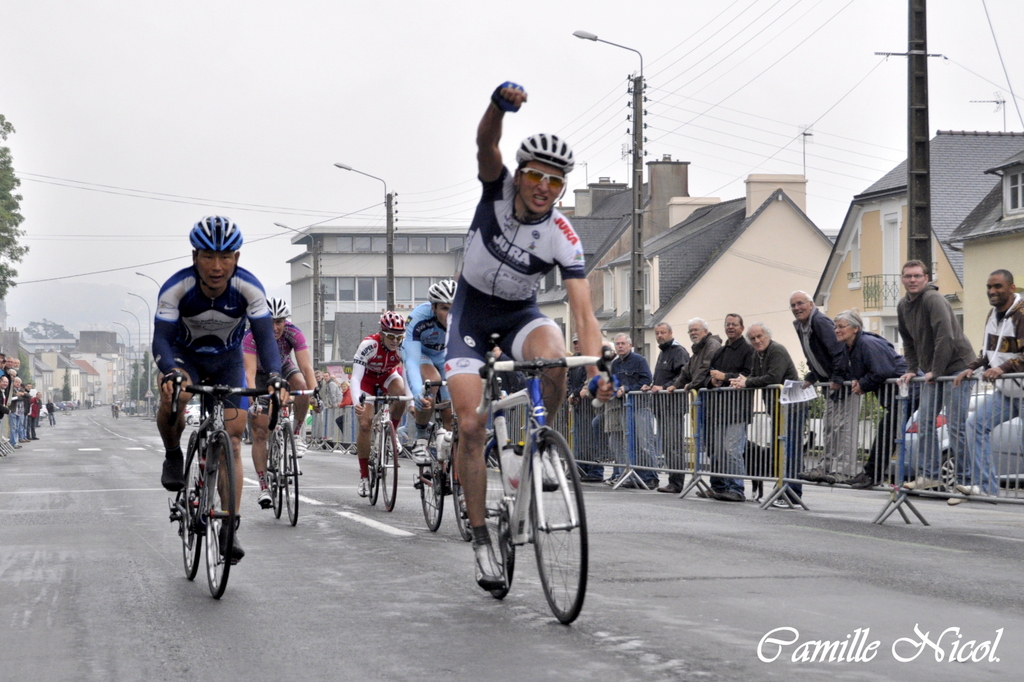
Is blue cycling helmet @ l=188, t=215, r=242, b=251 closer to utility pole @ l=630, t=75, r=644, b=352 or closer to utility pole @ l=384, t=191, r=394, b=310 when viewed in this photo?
utility pole @ l=630, t=75, r=644, b=352

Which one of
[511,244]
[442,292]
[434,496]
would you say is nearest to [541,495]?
[511,244]

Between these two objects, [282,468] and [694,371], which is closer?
[282,468]

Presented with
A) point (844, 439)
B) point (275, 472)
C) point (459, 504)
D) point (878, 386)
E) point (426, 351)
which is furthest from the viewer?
point (844, 439)

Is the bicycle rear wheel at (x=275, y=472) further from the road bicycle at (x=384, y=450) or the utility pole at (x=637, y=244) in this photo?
the utility pole at (x=637, y=244)

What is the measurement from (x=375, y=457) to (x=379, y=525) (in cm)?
186

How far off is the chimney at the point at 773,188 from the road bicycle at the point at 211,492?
168 feet

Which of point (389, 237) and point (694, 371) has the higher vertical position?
point (389, 237)

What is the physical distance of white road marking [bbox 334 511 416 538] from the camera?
10.0m

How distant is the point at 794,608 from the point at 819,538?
12.3 ft

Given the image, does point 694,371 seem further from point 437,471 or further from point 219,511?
point 219,511

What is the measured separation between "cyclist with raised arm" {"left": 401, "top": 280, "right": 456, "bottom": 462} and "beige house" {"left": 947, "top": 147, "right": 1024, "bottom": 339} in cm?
2796

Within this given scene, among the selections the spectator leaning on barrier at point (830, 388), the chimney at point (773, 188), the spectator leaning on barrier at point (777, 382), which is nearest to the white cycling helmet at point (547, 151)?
the spectator leaning on barrier at point (830, 388)

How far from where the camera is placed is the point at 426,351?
11117 mm

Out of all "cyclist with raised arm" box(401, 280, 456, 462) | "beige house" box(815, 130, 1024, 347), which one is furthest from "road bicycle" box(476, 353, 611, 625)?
"beige house" box(815, 130, 1024, 347)
